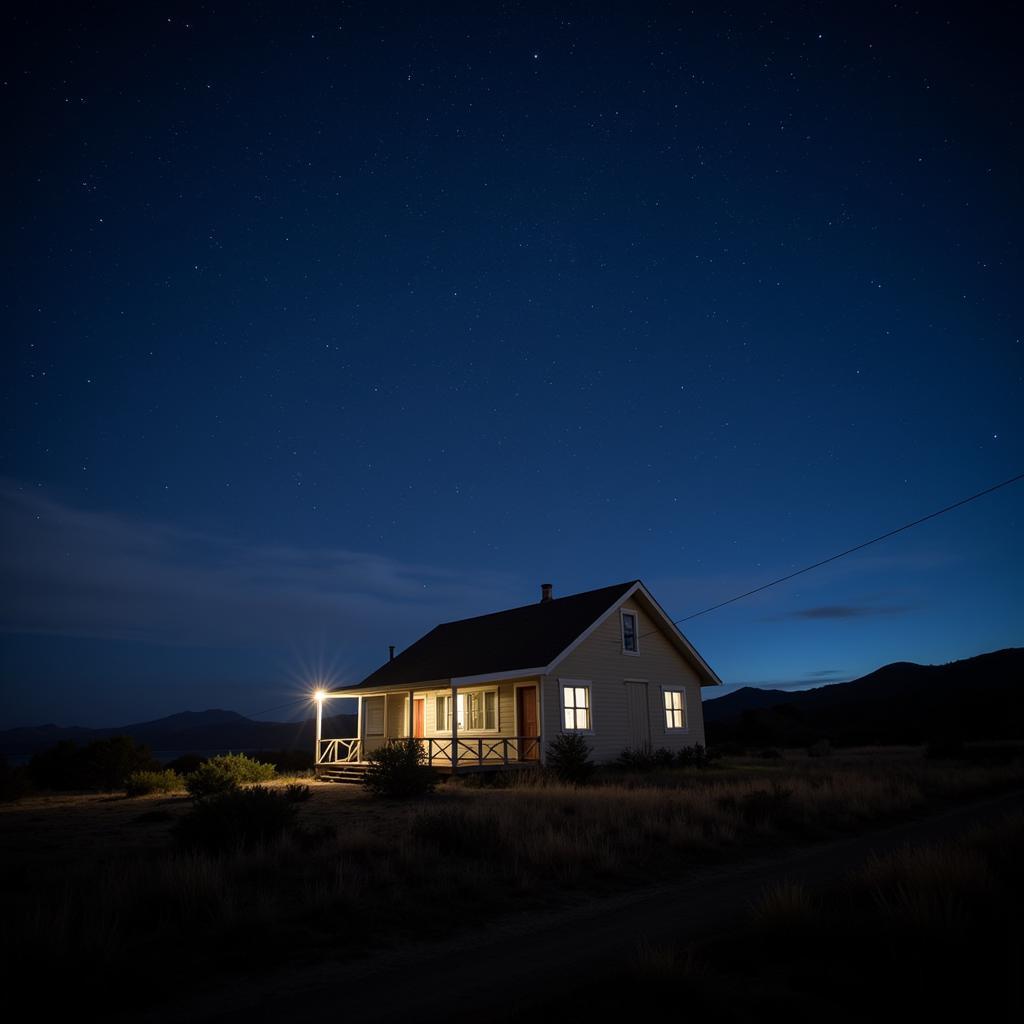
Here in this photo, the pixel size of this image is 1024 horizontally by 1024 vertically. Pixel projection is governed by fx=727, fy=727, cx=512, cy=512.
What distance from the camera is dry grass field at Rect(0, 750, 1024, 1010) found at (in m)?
6.25

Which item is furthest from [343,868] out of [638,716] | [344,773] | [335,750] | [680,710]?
[680,710]

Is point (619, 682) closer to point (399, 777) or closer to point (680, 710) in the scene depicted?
point (680, 710)

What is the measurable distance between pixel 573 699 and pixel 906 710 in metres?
64.5

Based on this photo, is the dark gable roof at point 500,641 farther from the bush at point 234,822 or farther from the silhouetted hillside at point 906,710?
the silhouetted hillside at point 906,710

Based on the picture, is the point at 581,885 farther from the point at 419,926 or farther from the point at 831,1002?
the point at 831,1002

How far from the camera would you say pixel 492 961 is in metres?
6.12

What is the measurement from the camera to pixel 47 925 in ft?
20.4

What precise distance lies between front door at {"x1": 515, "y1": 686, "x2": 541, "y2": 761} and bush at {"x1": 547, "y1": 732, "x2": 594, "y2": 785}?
1457 mm

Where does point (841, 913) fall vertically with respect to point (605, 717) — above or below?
below

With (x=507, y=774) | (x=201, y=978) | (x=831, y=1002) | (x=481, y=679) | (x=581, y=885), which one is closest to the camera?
(x=831, y=1002)

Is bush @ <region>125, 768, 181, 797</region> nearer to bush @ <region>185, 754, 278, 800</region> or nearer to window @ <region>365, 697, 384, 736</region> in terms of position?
bush @ <region>185, 754, 278, 800</region>

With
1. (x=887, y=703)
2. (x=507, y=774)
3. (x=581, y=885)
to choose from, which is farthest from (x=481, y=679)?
(x=887, y=703)

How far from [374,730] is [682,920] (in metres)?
26.4

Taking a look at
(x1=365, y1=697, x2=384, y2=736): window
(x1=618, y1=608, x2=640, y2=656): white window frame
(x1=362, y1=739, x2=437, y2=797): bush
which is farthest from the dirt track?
(x1=365, y1=697, x2=384, y2=736): window
